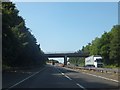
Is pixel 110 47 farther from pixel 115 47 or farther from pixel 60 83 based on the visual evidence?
pixel 60 83

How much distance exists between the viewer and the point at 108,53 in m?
143

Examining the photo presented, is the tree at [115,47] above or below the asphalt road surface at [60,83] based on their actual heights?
above

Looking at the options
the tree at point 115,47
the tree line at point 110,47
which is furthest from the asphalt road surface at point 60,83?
the tree at point 115,47

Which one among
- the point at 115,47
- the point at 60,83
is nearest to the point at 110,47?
the point at 115,47

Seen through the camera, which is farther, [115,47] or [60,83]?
[115,47]

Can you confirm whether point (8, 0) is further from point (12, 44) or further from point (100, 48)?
point (100, 48)

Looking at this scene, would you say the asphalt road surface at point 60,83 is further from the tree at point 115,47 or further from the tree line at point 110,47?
the tree at point 115,47

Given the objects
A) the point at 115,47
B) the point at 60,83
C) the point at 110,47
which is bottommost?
the point at 60,83

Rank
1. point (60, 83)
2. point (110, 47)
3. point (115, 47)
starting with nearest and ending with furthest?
point (60, 83) → point (115, 47) → point (110, 47)

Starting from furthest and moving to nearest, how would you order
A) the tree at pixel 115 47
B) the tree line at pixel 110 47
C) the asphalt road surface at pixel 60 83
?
the tree line at pixel 110 47, the tree at pixel 115 47, the asphalt road surface at pixel 60 83

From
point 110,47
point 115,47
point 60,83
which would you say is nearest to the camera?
point 60,83

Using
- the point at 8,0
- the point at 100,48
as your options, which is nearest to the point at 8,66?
the point at 8,0

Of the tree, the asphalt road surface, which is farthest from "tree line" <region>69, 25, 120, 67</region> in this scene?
the asphalt road surface

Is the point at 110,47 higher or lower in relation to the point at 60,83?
higher
